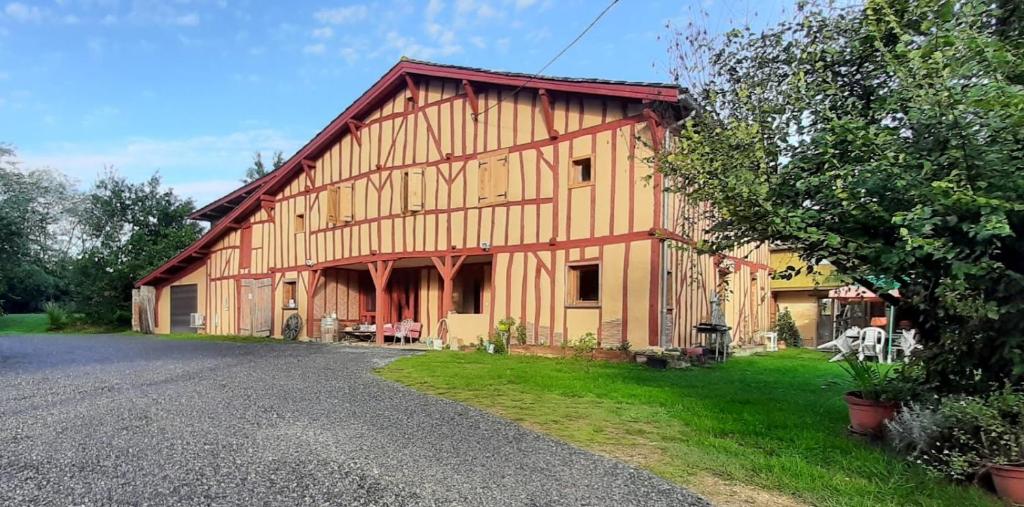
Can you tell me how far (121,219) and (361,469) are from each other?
27.1 meters

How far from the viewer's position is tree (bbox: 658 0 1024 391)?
11.0ft

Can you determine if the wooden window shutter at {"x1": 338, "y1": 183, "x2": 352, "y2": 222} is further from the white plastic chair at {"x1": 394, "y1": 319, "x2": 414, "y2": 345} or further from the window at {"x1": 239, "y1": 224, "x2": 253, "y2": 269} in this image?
the window at {"x1": 239, "y1": 224, "x2": 253, "y2": 269}

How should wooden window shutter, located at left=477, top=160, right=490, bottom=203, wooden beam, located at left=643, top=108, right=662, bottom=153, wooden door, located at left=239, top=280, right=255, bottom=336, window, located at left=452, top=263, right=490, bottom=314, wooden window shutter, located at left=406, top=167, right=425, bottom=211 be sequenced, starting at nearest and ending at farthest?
wooden beam, located at left=643, top=108, right=662, bottom=153 → wooden window shutter, located at left=477, top=160, right=490, bottom=203 → wooden window shutter, located at left=406, top=167, right=425, bottom=211 → window, located at left=452, top=263, right=490, bottom=314 → wooden door, located at left=239, top=280, right=255, bottom=336

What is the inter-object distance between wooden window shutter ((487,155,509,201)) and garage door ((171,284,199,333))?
45.0 ft

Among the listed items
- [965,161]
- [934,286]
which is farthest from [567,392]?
[965,161]

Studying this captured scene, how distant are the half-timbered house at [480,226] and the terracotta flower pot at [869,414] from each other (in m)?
3.23

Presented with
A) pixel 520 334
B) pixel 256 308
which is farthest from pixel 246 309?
pixel 520 334

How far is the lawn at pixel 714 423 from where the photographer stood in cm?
365

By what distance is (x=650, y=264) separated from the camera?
10.1 metres

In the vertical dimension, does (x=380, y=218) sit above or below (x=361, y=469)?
above

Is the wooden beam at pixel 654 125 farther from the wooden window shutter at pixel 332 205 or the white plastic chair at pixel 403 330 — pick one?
the wooden window shutter at pixel 332 205

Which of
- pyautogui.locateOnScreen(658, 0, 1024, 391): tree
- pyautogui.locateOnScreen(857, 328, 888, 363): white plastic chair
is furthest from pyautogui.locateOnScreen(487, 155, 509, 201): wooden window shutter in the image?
pyautogui.locateOnScreen(857, 328, 888, 363): white plastic chair

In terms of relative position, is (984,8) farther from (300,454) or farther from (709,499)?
(300,454)

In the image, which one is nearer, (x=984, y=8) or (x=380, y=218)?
(x=984, y=8)
